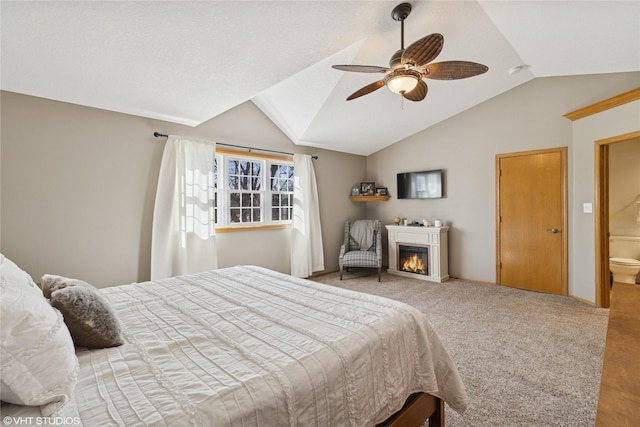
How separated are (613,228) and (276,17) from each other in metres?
5.58

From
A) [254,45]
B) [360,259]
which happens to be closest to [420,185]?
[360,259]

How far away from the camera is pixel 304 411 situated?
0.94 metres

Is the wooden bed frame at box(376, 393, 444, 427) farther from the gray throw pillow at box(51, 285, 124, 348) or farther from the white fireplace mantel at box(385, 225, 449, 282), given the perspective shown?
the white fireplace mantel at box(385, 225, 449, 282)

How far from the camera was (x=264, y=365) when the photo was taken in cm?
100

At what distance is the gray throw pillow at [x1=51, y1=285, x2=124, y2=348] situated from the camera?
1.12 metres

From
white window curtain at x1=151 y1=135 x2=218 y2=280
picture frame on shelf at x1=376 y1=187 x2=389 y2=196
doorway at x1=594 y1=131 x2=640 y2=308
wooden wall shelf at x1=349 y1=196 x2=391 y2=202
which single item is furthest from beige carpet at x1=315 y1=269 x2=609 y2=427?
white window curtain at x1=151 y1=135 x2=218 y2=280

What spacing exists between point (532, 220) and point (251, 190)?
4.14 m

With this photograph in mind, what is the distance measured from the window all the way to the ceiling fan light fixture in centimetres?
260

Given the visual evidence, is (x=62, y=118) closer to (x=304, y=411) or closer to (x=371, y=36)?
(x=371, y=36)

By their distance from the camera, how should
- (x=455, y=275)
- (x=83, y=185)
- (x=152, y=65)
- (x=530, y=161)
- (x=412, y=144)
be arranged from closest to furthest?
(x=152, y=65) < (x=83, y=185) < (x=530, y=161) < (x=455, y=275) < (x=412, y=144)

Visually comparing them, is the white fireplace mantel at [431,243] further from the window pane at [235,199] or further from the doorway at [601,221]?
the window pane at [235,199]

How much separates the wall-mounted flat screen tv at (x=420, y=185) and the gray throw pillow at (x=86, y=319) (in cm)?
477

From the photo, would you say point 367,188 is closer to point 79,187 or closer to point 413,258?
point 413,258

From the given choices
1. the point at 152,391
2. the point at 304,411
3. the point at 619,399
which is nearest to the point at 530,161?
the point at 619,399
